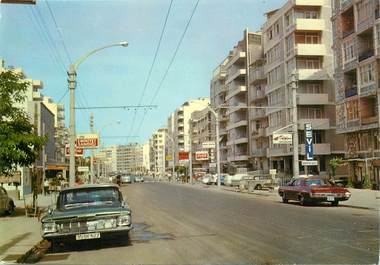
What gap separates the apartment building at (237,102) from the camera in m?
84.6

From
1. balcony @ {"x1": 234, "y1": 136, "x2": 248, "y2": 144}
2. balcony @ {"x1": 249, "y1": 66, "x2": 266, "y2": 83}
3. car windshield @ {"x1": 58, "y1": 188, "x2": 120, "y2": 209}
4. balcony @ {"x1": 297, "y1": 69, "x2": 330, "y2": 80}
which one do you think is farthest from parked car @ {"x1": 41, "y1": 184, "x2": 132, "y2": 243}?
balcony @ {"x1": 234, "y1": 136, "x2": 248, "y2": 144}

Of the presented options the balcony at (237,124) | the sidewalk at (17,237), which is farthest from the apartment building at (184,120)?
the sidewalk at (17,237)

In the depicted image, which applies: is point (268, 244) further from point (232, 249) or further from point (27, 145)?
point (27, 145)

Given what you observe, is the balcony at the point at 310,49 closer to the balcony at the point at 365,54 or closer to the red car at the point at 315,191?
the balcony at the point at 365,54

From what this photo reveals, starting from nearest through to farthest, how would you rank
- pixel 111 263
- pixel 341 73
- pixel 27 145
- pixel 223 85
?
pixel 111 263, pixel 27 145, pixel 341 73, pixel 223 85

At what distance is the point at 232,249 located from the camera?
36.0 feet

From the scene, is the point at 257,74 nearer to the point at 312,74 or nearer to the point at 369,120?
the point at 312,74

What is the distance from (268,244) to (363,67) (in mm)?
36941

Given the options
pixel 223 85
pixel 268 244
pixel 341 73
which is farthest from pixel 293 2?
pixel 268 244

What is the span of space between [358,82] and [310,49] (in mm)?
15963

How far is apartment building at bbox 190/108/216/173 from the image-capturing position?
117 meters

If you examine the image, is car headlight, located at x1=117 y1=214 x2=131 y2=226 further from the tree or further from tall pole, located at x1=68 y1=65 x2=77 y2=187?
tall pole, located at x1=68 y1=65 x2=77 y2=187

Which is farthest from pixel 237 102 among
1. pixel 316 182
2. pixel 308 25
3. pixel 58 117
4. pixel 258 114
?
pixel 316 182

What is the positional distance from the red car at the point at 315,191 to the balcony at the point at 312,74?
114 feet
